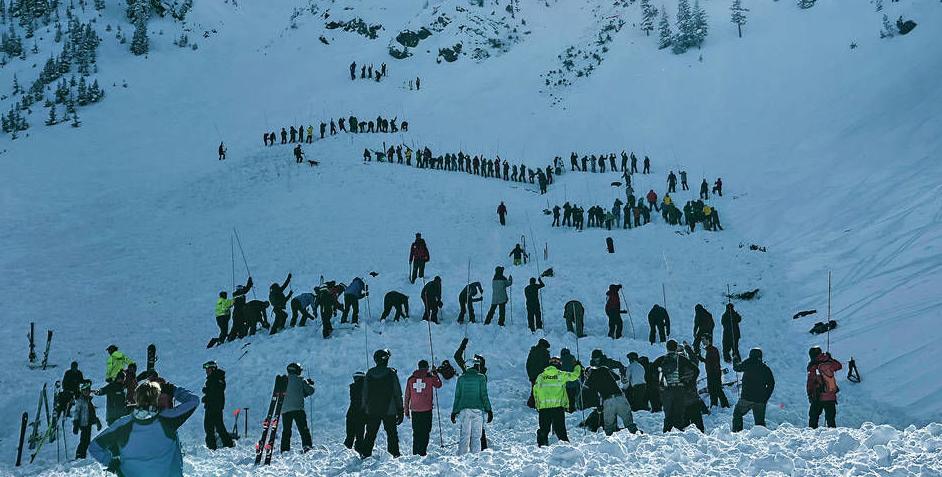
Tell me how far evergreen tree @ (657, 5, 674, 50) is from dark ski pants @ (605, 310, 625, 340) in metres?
45.5

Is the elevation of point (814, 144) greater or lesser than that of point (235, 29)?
lesser

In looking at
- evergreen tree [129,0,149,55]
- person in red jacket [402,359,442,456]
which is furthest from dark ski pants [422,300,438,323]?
evergreen tree [129,0,149,55]

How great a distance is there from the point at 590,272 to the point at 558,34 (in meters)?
48.3

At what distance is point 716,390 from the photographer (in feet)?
39.1

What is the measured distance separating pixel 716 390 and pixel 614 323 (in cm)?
495

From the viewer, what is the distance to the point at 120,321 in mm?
20250

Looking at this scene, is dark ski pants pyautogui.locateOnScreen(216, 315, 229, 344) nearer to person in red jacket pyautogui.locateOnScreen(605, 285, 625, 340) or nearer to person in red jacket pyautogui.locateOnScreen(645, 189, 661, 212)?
person in red jacket pyautogui.locateOnScreen(605, 285, 625, 340)

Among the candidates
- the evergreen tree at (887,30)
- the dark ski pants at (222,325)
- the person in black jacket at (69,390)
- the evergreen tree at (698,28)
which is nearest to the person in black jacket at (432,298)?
the dark ski pants at (222,325)

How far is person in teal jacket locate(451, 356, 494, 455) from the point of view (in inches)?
346

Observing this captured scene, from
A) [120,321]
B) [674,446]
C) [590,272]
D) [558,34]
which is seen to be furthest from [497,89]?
[674,446]

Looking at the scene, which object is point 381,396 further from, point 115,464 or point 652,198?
point 652,198

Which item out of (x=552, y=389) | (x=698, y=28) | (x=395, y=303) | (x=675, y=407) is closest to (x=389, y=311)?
(x=395, y=303)

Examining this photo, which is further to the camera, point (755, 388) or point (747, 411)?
point (747, 411)

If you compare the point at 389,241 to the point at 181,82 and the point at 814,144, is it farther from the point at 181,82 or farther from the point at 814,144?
the point at 181,82
